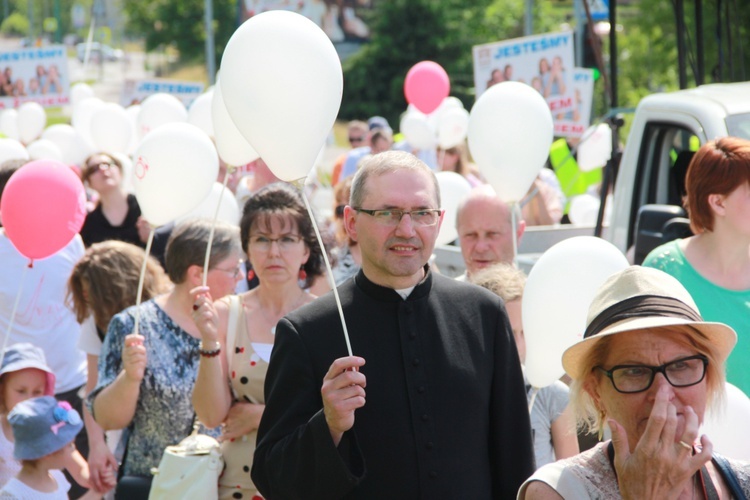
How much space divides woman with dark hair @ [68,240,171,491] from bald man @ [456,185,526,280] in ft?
5.19

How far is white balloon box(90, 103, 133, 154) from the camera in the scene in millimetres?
11242

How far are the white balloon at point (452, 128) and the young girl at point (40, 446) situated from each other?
23.0 feet

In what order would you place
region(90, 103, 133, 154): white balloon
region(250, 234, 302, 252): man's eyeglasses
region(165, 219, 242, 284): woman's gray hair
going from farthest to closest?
region(90, 103, 133, 154): white balloon
region(165, 219, 242, 284): woman's gray hair
region(250, 234, 302, 252): man's eyeglasses

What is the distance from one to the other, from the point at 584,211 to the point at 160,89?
266 inches

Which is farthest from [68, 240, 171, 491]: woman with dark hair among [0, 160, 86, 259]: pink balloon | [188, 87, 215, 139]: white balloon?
[188, 87, 215, 139]: white balloon

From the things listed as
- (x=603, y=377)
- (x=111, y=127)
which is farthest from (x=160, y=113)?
(x=603, y=377)

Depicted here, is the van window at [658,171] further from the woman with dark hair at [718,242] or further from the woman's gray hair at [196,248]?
the woman's gray hair at [196,248]

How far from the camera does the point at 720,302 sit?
4.27 m

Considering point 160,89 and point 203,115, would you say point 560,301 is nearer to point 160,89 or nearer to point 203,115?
point 203,115

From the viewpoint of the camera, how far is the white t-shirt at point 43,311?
634 centimetres

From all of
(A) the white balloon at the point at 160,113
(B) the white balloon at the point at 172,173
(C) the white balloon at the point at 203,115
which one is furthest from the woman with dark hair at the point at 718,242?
(A) the white balloon at the point at 160,113

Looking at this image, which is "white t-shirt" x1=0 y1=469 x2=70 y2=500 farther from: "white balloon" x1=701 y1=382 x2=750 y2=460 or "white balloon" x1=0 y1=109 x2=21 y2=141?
"white balloon" x1=0 y1=109 x2=21 y2=141

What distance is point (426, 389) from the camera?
3059mm

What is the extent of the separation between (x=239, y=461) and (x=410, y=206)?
151 centimetres
